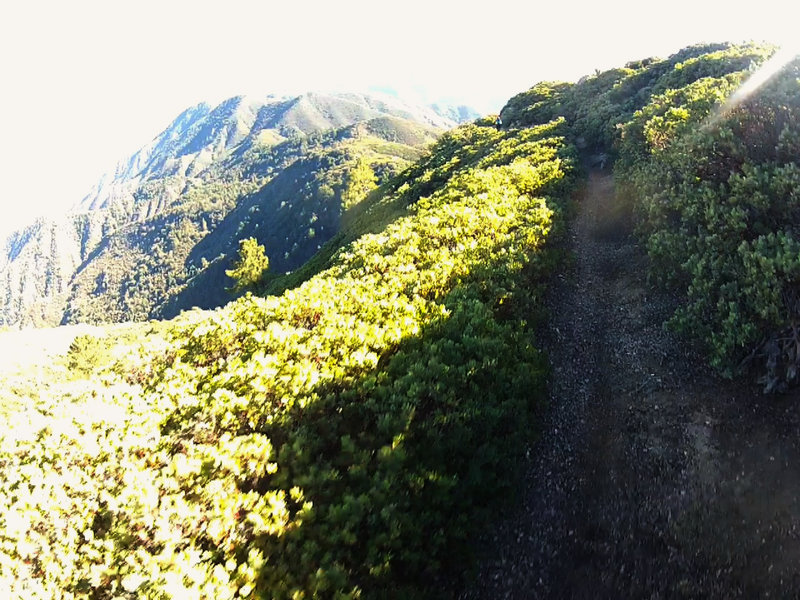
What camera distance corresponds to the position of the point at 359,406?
8.61 metres

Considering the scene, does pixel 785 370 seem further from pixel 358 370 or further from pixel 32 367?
pixel 32 367

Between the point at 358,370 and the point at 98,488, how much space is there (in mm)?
4659

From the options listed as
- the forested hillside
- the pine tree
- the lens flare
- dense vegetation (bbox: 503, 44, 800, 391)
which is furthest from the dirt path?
the pine tree

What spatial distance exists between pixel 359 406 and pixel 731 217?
34.3 feet

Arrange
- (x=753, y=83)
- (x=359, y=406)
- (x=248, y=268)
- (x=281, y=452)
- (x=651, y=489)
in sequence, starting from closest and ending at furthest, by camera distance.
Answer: (x=281, y=452)
(x=359, y=406)
(x=651, y=489)
(x=753, y=83)
(x=248, y=268)

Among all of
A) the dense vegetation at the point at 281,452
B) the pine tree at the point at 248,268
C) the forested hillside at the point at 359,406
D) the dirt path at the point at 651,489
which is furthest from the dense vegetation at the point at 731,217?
the pine tree at the point at 248,268

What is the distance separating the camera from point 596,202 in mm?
25797

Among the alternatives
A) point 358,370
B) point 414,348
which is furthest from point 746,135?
point 358,370

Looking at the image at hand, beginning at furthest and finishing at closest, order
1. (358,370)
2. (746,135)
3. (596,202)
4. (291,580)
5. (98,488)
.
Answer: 1. (596,202)
2. (746,135)
3. (358,370)
4. (98,488)
5. (291,580)

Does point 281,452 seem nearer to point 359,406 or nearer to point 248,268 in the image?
point 359,406

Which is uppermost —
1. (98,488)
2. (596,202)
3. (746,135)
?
(746,135)

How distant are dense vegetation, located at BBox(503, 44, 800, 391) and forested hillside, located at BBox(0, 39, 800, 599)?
6 centimetres

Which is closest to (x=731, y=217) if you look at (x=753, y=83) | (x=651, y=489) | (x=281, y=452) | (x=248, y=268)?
(x=753, y=83)

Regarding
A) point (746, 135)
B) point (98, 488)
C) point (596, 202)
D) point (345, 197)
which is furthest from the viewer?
point (345, 197)
